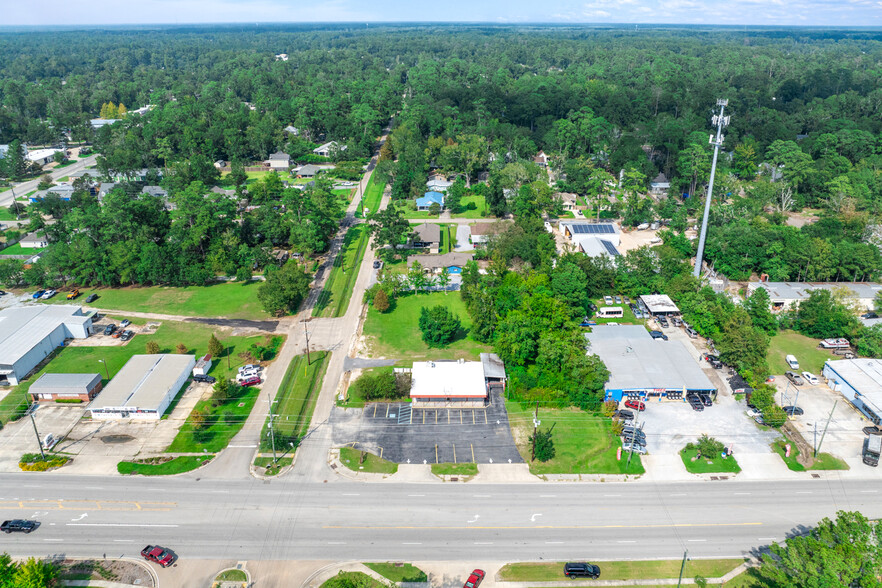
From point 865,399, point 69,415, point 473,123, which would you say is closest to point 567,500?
point 865,399

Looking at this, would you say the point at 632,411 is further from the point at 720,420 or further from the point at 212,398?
the point at 212,398

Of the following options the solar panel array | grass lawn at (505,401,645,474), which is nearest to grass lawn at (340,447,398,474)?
grass lawn at (505,401,645,474)

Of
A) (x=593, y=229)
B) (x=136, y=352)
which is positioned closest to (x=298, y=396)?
(x=136, y=352)

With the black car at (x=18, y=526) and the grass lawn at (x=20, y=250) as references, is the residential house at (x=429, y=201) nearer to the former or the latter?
the grass lawn at (x=20, y=250)

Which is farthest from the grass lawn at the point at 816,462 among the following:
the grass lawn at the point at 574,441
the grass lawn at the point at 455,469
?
the grass lawn at the point at 455,469

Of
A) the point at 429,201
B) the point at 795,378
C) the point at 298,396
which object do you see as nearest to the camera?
the point at 298,396

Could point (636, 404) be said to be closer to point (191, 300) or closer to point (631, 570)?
point (631, 570)

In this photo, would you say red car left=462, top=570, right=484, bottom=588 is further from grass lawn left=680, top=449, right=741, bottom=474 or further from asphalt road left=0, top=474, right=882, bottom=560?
grass lawn left=680, top=449, right=741, bottom=474
